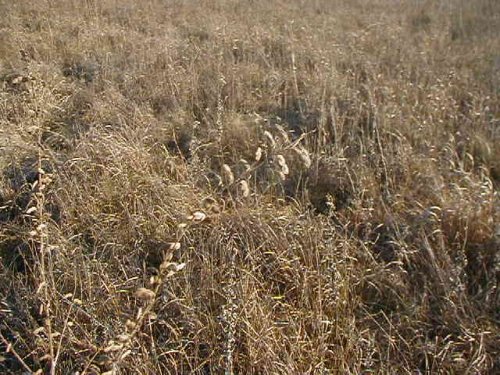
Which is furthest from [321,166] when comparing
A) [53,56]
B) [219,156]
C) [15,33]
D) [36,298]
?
[15,33]

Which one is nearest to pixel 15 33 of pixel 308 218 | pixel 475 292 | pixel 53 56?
pixel 53 56

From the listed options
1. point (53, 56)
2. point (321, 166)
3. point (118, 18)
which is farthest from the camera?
point (118, 18)

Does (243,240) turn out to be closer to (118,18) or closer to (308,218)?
(308,218)

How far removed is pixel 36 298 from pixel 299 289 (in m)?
1.21

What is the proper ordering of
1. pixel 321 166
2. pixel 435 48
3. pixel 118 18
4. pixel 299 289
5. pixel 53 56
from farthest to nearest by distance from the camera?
1. pixel 118 18
2. pixel 435 48
3. pixel 53 56
4. pixel 321 166
5. pixel 299 289

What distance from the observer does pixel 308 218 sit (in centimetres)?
226

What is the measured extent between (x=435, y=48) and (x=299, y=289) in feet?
14.3

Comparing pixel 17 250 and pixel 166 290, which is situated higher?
pixel 166 290

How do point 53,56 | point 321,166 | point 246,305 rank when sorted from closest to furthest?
point 246,305 → point 321,166 → point 53,56

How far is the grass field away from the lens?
1706 millimetres

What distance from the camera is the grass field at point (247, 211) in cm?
171

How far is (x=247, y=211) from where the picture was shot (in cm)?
231

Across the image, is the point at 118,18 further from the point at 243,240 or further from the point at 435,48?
the point at 243,240

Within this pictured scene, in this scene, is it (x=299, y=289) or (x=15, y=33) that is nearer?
(x=299, y=289)
